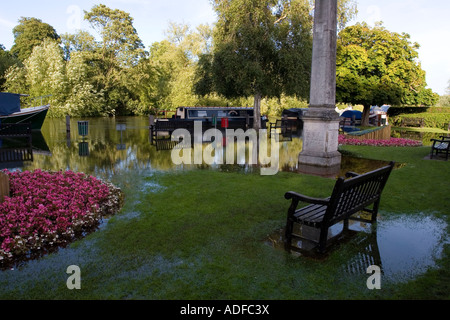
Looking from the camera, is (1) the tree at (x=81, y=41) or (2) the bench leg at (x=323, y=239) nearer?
(2) the bench leg at (x=323, y=239)

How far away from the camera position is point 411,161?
39.1ft

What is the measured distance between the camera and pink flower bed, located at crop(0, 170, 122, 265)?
466 centimetres

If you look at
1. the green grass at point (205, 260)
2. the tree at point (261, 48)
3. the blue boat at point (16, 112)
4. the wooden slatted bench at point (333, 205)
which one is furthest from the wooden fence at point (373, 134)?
the blue boat at point (16, 112)

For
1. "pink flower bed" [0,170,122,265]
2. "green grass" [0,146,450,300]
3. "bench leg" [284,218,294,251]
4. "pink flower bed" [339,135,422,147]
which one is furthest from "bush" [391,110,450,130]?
"pink flower bed" [0,170,122,265]

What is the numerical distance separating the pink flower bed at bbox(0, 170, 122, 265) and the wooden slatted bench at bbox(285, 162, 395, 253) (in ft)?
10.6

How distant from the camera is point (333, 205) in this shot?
4207 millimetres

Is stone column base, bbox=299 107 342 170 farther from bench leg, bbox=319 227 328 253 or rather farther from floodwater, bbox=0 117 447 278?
bench leg, bbox=319 227 328 253

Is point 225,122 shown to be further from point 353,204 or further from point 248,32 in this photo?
point 353,204

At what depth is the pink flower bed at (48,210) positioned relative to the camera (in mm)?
4659

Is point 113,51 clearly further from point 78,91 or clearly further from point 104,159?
point 104,159

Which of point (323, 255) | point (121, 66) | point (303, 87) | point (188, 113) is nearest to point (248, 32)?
point (303, 87)

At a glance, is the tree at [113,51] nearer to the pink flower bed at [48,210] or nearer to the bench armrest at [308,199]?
the pink flower bed at [48,210]

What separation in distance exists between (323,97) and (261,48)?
38.7ft

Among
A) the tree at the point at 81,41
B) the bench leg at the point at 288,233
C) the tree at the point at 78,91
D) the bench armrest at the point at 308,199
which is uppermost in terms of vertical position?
the tree at the point at 81,41
